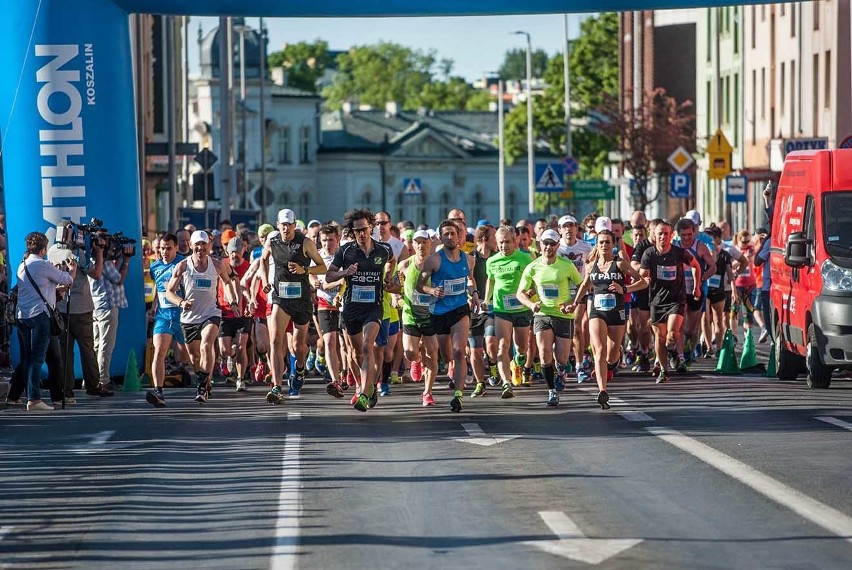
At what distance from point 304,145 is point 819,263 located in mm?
122235

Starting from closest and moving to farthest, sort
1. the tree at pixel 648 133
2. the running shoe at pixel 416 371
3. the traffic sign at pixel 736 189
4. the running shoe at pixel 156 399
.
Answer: the running shoe at pixel 156 399 → the running shoe at pixel 416 371 → the traffic sign at pixel 736 189 → the tree at pixel 648 133

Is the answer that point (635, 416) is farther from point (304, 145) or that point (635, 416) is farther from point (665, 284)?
point (304, 145)

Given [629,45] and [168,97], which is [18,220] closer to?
[168,97]

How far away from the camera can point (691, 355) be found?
87.5 ft

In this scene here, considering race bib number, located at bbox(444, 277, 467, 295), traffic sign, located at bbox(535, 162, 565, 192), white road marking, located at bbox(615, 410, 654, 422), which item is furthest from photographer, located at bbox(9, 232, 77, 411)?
traffic sign, located at bbox(535, 162, 565, 192)

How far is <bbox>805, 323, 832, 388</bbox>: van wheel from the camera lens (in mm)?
21859

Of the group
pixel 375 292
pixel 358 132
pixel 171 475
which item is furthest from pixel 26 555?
pixel 358 132

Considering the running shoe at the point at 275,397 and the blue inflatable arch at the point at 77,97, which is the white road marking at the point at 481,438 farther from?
the blue inflatable arch at the point at 77,97

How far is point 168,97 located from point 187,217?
2647 mm

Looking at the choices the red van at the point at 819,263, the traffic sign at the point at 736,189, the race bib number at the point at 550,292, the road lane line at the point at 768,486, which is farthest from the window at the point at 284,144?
the road lane line at the point at 768,486

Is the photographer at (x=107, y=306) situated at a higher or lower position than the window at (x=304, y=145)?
lower

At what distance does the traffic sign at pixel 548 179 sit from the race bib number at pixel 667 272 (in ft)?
78.8

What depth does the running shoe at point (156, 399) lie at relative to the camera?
69.1 ft

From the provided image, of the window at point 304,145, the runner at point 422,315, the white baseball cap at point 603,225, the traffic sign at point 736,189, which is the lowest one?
the runner at point 422,315
